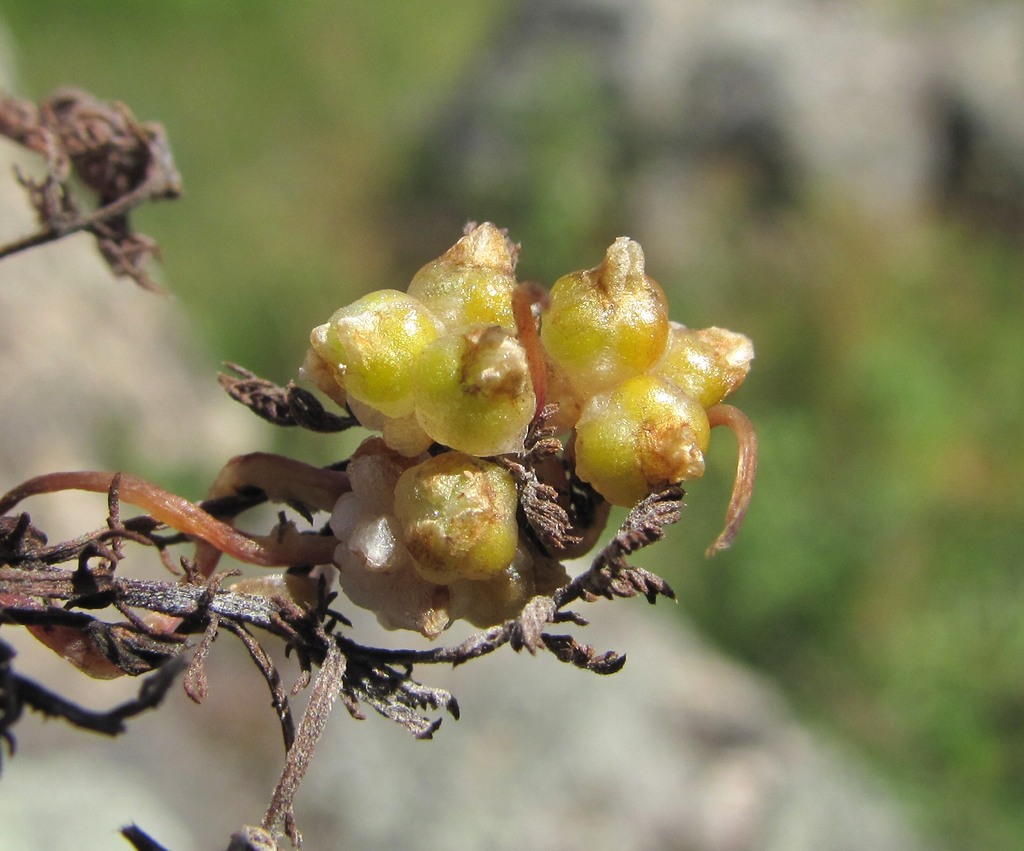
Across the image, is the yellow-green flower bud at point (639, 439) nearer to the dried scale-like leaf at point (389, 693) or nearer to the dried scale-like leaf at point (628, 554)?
the dried scale-like leaf at point (628, 554)

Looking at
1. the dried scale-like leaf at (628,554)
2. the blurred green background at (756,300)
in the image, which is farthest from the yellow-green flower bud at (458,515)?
the blurred green background at (756,300)

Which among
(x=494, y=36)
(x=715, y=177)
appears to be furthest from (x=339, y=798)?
(x=494, y=36)

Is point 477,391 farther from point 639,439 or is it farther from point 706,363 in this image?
point 706,363

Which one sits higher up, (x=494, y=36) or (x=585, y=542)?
(x=585, y=542)

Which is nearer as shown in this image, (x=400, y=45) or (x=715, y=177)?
(x=715, y=177)

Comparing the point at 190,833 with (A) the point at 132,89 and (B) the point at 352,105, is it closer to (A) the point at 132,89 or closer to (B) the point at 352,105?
(A) the point at 132,89

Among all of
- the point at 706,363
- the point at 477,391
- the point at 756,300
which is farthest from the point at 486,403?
the point at 756,300

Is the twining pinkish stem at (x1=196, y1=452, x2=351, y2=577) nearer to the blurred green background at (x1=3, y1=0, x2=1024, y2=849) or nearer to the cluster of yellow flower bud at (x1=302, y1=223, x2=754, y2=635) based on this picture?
the cluster of yellow flower bud at (x1=302, y1=223, x2=754, y2=635)
